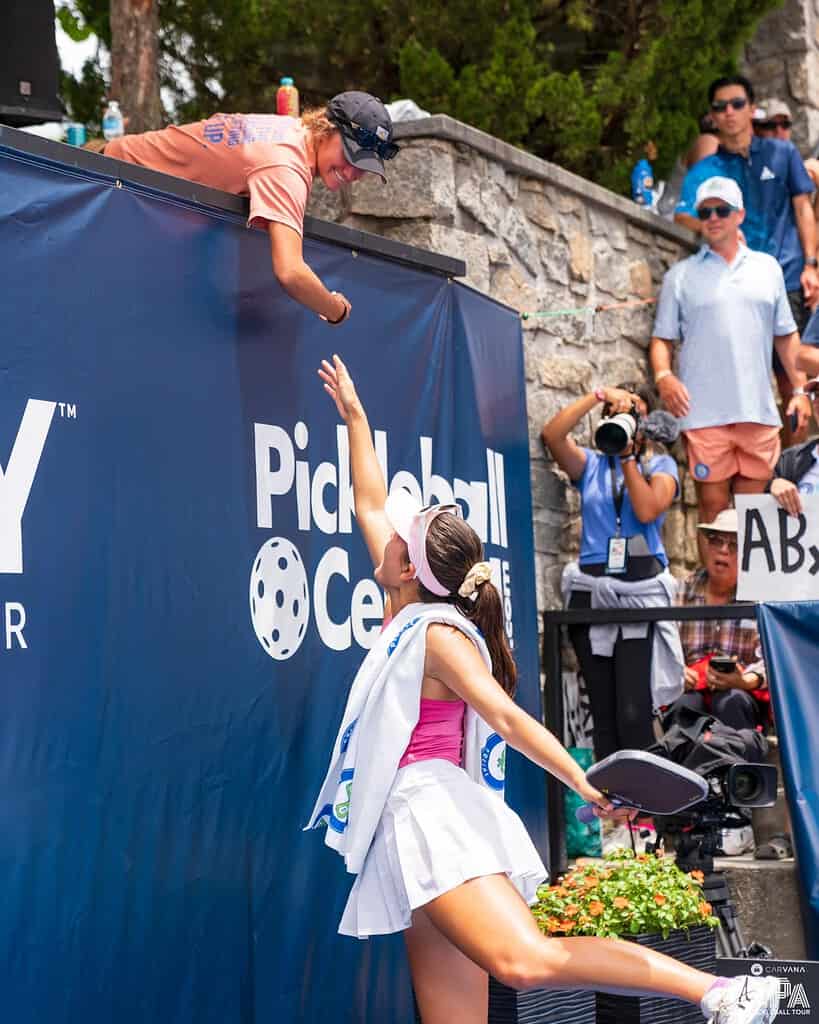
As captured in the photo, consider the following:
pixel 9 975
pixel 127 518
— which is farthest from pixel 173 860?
pixel 127 518

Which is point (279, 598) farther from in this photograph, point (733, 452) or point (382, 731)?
point (733, 452)

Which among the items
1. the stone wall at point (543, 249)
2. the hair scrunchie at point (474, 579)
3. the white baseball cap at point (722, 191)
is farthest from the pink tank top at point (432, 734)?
the white baseball cap at point (722, 191)

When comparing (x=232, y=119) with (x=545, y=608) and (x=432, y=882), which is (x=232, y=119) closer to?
(x=432, y=882)

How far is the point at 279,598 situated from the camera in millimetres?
4551

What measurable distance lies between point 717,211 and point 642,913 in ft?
12.9

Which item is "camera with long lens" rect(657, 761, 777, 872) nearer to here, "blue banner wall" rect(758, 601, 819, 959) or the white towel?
"blue banner wall" rect(758, 601, 819, 959)

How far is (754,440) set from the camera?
734 cm

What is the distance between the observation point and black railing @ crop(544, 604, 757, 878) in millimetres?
6230

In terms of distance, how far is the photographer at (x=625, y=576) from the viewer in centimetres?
638

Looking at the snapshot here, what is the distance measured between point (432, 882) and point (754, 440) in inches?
163

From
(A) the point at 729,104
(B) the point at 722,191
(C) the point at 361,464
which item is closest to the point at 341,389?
(C) the point at 361,464

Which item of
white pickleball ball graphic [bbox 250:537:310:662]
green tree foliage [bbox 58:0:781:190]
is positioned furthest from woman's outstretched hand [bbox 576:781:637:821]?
green tree foliage [bbox 58:0:781:190]

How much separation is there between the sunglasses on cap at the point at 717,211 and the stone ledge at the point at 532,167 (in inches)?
18.8

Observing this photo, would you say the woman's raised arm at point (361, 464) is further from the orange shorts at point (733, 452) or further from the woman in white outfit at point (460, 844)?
the orange shorts at point (733, 452)
